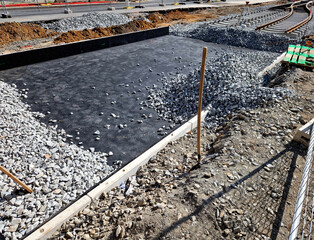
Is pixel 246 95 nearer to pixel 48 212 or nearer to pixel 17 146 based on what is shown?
pixel 48 212

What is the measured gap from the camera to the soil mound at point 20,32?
1511 centimetres

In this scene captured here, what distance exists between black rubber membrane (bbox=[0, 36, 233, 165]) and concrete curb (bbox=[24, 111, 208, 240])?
572 mm

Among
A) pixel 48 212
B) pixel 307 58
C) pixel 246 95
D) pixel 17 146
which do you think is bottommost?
pixel 48 212

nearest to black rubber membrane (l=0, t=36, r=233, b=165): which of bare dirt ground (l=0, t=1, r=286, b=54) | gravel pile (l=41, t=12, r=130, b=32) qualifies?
→ bare dirt ground (l=0, t=1, r=286, b=54)

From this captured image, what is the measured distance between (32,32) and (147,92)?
13742 mm

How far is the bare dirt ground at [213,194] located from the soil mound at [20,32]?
15646mm

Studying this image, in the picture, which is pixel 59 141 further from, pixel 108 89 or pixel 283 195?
pixel 283 195

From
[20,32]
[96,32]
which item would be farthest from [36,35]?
[96,32]

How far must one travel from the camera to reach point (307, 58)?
31.4 feet

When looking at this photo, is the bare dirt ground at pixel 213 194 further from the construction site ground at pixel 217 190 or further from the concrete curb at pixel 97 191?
the concrete curb at pixel 97 191

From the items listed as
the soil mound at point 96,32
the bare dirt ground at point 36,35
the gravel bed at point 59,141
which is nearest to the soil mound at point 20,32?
the bare dirt ground at point 36,35

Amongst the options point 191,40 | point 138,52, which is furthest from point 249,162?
point 191,40

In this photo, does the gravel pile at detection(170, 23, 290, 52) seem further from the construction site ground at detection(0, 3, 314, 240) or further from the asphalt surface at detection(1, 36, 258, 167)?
the construction site ground at detection(0, 3, 314, 240)

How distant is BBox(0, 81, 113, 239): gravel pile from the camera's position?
12.9ft
